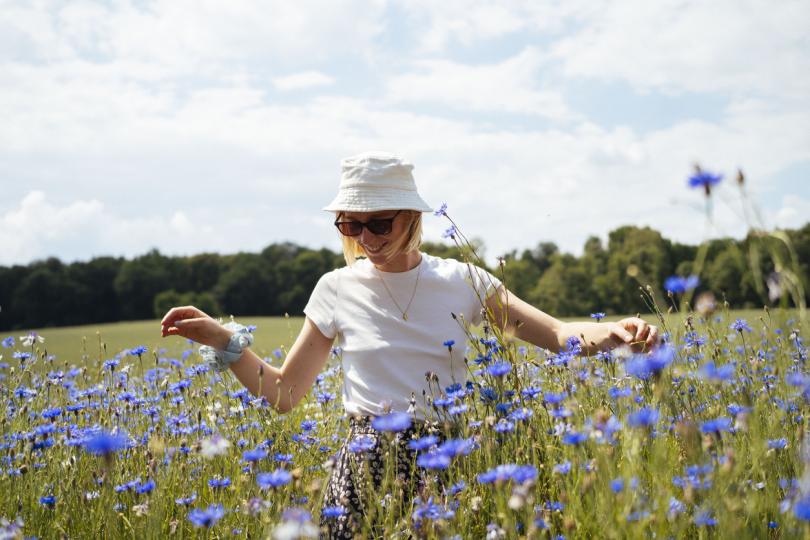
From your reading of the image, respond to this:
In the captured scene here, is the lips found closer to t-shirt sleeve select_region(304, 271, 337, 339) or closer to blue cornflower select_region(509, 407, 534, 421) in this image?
t-shirt sleeve select_region(304, 271, 337, 339)

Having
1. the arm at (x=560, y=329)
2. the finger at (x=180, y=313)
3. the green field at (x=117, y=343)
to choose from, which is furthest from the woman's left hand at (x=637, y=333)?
the green field at (x=117, y=343)

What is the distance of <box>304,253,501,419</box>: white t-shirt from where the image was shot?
2.49 m

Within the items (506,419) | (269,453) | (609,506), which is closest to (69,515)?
(269,453)

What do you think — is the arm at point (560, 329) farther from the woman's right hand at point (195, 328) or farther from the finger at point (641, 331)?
the woman's right hand at point (195, 328)

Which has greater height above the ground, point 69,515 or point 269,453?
point 269,453

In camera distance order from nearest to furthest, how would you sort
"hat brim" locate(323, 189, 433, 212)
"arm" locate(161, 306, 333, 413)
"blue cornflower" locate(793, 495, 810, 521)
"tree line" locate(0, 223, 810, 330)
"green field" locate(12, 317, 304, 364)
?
"blue cornflower" locate(793, 495, 810, 521) → "hat brim" locate(323, 189, 433, 212) → "arm" locate(161, 306, 333, 413) → "green field" locate(12, 317, 304, 364) → "tree line" locate(0, 223, 810, 330)

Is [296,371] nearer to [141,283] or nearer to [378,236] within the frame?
[378,236]

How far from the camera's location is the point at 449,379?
2533mm

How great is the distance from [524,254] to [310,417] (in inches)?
2000

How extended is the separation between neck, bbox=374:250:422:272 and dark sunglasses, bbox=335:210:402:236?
0.19 metres

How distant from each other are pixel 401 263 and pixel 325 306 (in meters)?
0.35

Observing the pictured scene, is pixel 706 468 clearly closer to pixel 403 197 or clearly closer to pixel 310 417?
pixel 403 197

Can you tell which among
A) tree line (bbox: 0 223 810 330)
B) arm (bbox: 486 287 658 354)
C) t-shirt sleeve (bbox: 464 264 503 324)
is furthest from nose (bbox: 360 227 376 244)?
tree line (bbox: 0 223 810 330)

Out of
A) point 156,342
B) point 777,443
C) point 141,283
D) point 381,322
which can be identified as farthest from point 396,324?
point 141,283
